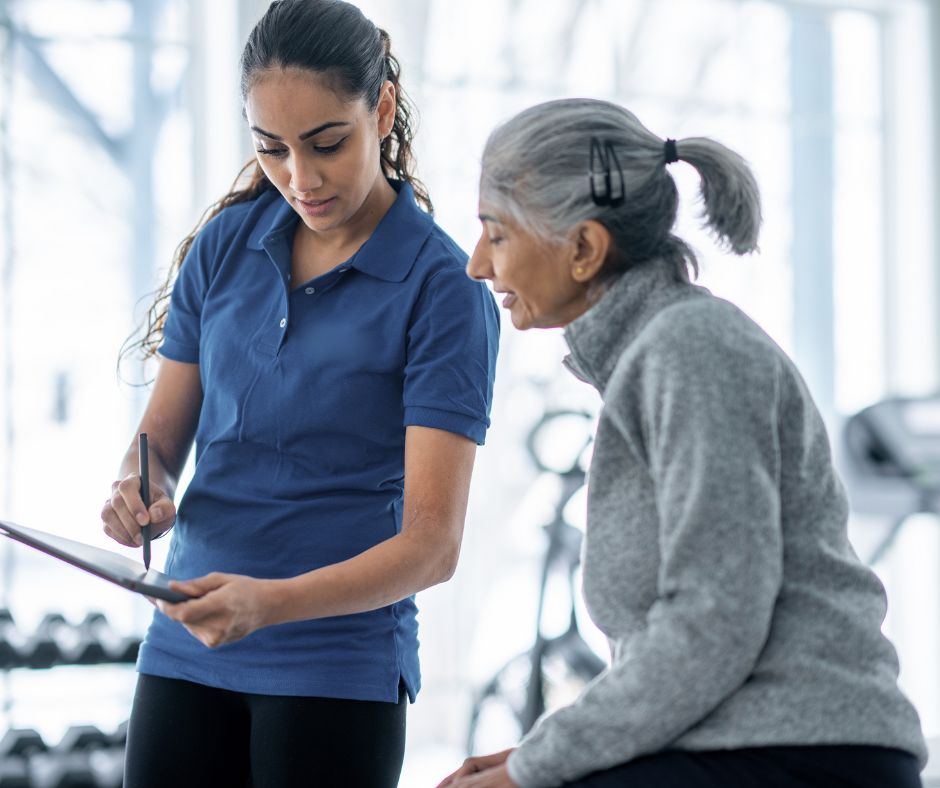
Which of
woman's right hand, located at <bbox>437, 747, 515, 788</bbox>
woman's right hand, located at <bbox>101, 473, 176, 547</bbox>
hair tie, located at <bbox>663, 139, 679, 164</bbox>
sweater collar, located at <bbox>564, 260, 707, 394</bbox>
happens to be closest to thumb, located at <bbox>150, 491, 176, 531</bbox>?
woman's right hand, located at <bbox>101, 473, 176, 547</bbox>

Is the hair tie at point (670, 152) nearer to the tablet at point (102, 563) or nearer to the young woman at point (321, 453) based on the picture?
the young woman at point (321, 453)

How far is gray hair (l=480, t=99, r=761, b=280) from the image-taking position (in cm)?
119

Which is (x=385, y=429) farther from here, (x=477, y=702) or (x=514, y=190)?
(x=477, y=702)

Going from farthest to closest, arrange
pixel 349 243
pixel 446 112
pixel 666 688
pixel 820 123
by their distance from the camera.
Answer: pixel 820 123, pixel 446 112, pixel 349 243, pixel 666 688

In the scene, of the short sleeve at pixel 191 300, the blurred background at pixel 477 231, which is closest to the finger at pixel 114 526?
the short sleeve at pixel 191 300

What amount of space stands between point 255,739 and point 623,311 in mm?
727

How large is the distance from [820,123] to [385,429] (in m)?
3.45

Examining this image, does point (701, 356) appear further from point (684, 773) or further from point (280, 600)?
point (280, 600)

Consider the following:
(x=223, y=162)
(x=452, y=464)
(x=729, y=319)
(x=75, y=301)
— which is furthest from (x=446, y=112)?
(x=729, y=319)

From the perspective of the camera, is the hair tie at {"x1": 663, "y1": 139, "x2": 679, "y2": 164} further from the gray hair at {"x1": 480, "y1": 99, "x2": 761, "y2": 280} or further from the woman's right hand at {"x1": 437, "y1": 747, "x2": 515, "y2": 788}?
the woman's right hand at {"x1": 437, "y1": 747, "x2": 515, "y2": 788}

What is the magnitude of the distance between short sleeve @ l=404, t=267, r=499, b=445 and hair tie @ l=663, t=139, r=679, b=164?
1.12 feet

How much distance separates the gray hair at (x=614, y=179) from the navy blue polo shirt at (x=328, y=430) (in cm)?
24

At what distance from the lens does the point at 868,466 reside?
375 cm

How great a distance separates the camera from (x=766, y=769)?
1054mm
